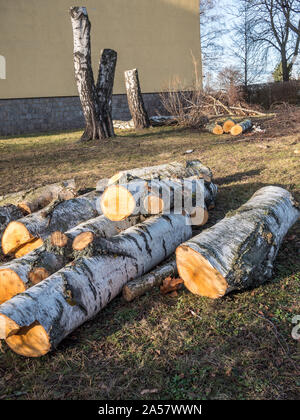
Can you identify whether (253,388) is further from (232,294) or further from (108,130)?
(108,130)

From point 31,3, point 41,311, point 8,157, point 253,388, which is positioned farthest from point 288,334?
point 31,3

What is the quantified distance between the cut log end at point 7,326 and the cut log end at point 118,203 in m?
1.46

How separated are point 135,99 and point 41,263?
10.5 meters

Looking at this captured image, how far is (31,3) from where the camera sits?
14.9 metres

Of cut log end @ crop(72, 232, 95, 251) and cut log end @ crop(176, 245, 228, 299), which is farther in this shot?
cut log end @ crop(72, 232, 95, 251)

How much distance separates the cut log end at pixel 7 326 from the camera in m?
2.09

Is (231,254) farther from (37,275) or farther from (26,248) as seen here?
(26,248)

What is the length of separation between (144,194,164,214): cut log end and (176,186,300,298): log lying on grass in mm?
667

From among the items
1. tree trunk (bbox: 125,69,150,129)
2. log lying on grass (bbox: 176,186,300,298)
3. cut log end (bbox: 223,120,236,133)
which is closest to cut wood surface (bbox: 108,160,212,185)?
log lying on grass (bbox: 176,186,300,298)

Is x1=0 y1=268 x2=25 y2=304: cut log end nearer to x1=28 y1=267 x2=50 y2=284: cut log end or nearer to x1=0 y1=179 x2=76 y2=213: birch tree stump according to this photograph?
x1=28 y1=267 x2=50 y2=284: cut log end

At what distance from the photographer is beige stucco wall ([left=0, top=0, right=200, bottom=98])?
14805mm

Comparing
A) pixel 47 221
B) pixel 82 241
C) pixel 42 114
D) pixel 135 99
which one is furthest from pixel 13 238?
pixel 42 114

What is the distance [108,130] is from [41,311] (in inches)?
367

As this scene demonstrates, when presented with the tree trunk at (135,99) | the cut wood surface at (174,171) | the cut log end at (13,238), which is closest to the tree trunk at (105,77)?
the tree trunk at (135,99)
